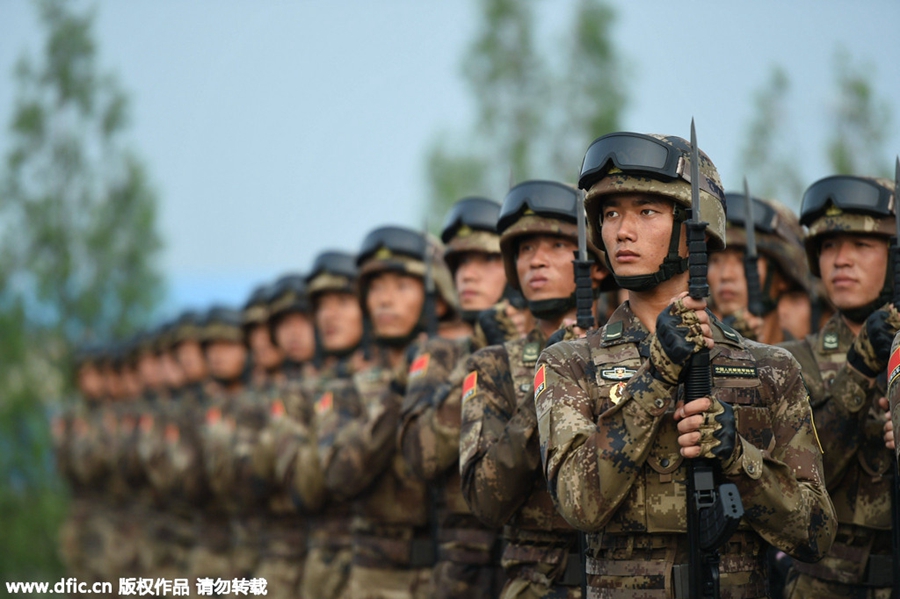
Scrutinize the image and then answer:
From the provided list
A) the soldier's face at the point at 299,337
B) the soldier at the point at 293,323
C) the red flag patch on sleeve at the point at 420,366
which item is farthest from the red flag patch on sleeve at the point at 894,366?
the soldier's face at the point at 299,337

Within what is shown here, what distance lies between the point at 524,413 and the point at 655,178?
143 cm

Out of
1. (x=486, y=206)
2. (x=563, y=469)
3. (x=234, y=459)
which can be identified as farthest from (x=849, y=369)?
(x=234, y=459)

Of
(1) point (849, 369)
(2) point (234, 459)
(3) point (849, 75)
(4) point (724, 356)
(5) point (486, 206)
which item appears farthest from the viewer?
(3) point (849, 75)

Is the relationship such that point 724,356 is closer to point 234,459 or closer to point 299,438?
point 299,438

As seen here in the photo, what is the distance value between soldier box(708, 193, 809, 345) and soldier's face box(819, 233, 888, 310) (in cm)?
133

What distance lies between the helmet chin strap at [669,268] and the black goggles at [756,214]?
11.0 ft

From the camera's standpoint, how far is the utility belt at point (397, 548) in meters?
8.57

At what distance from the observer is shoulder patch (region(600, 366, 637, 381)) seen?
187 inches

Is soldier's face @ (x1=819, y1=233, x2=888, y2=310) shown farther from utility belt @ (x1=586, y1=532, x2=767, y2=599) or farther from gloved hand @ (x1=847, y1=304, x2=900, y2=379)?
utility belt @ (x1=586, y1=532, x2=767, y2=599)

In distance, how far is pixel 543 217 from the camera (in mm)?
6555

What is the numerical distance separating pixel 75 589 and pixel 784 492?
52.8 ft

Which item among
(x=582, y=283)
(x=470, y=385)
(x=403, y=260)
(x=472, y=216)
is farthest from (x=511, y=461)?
(x=403, y=260)

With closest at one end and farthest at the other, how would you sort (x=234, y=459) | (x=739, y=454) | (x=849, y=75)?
(x=739, y=454) < (x=234, y=459) < (x=849, y=75)

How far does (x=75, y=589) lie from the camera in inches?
729
